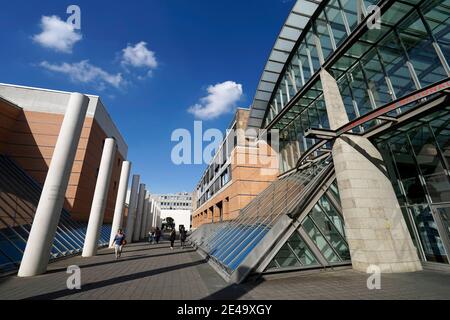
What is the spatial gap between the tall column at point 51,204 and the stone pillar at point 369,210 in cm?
1273

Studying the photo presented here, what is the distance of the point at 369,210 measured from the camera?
9.32 meters

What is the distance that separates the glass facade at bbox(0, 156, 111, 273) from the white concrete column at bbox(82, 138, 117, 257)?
1040 millimetres

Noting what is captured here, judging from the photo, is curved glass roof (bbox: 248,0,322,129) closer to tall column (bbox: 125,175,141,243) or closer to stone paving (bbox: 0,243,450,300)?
stone paving (bbox: 0,243,450,300)

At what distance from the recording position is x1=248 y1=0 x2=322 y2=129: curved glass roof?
14302 mm

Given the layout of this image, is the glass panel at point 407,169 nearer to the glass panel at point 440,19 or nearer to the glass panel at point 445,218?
the glass panel at point 445,218

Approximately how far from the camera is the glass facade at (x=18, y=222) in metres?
9.38

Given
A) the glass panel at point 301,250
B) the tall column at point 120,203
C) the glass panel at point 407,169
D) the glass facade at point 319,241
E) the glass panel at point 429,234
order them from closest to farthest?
the glass facade at point 319,241 → the glass panel at point 301,250 → the glass panel at point 429,234 → the glass panel at point 407,169 → the tall column at point 120,203

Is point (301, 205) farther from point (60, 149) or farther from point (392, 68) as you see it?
point (60, 149)

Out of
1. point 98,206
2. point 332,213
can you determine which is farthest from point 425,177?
point 98,206

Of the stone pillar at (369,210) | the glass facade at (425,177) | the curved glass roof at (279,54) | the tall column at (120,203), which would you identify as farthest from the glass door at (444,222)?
the tall column at (120,203)

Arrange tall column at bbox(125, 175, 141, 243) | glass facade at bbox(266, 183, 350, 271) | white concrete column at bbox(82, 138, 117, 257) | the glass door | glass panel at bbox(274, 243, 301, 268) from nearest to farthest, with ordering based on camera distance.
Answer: glass panel at bbox(274, 243, 301, 268), glass facade at bbox(266, 183, 350, 271), the glass door, white concrete column at bbox(82, 138, 117, 257), tall column at bbox(125, 175, 141, 243)

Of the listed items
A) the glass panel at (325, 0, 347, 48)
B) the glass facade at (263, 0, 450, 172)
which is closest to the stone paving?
the glass facade at (263, 0, 450, 172)

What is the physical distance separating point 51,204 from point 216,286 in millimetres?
7436

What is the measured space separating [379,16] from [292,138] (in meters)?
10.6
